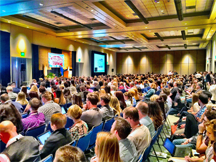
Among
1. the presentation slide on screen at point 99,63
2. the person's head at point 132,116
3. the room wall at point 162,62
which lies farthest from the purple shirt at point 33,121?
→ the room wall at point 162,62

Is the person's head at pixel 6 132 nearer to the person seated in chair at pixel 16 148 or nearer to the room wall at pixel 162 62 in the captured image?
the person seated in chair at pixel 16 148

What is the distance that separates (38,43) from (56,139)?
1253 centimetres

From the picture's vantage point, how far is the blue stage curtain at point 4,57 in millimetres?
10590

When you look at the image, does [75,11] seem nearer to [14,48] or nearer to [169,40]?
[14,48]

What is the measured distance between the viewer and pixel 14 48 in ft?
37.6

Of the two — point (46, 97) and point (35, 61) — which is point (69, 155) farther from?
point (35, 61)

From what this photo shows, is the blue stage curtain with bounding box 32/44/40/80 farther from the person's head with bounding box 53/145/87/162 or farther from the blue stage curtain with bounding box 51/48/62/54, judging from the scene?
the person's head with bounding box 53/145/87/162

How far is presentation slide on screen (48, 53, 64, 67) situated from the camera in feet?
47.7

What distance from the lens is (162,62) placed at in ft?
87.2

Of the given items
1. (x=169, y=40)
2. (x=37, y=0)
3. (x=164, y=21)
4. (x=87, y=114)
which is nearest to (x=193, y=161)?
(x=87, y=114)

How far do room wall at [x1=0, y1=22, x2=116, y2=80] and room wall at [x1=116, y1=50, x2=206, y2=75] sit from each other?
896 centimetres

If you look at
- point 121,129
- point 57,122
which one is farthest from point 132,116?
point 57,122

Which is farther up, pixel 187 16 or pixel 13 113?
pixel 187 16

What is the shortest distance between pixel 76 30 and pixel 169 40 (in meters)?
9.84
